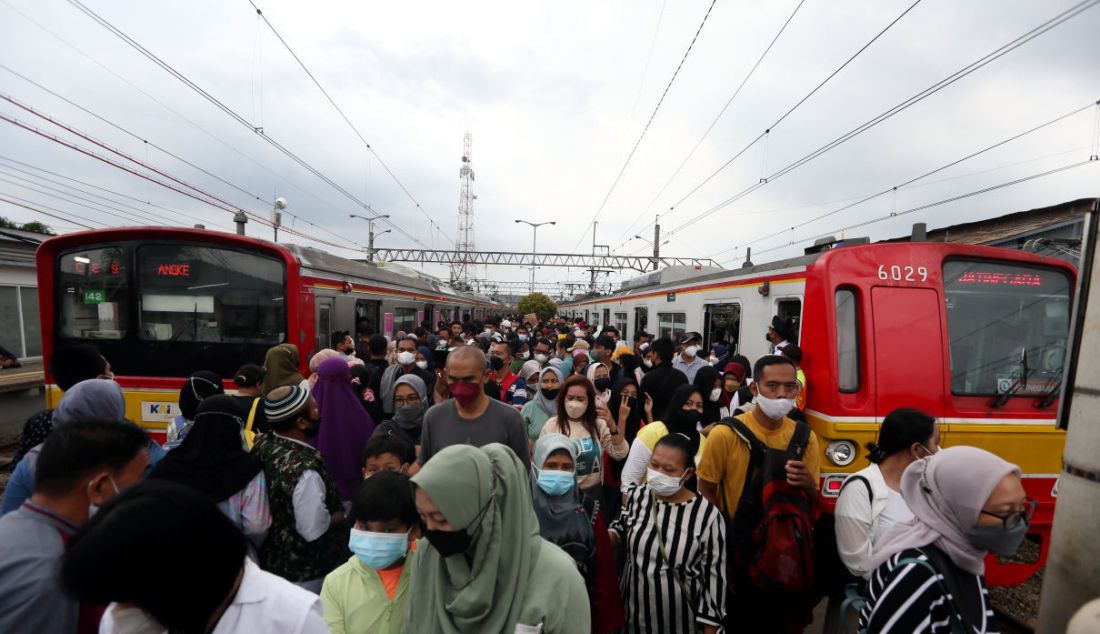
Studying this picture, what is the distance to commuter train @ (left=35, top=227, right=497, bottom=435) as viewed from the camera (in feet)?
16.5

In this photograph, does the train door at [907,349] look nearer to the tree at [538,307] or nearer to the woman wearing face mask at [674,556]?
the woman wearing face mask at [674,556]

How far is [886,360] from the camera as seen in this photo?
3949mm

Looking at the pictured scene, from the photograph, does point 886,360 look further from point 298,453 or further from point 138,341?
point 138,341

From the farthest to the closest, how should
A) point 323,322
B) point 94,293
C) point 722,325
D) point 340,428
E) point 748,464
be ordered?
1. point 722,325
2. point 323,322
3. point 94,293
4. point 340,428
5. point 748,464

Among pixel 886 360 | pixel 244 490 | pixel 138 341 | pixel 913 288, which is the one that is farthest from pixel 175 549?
pixel 138 341

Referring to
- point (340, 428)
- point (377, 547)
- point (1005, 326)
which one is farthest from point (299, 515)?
point (1005, 326)

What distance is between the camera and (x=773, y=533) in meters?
2.35

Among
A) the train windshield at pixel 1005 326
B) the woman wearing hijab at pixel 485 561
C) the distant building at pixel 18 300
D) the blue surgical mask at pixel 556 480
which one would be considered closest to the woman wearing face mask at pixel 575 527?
the blue surgical mask at pixel 556 480

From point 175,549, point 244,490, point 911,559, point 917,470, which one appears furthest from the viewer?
point 244,490

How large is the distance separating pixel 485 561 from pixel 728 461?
1.76 meters

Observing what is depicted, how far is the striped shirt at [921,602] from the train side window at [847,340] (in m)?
2.61

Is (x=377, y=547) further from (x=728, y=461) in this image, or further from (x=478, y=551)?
(x=728, y=461)

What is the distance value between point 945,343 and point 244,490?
16.1 feet

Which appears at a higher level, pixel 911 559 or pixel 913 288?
pixel 913 288
